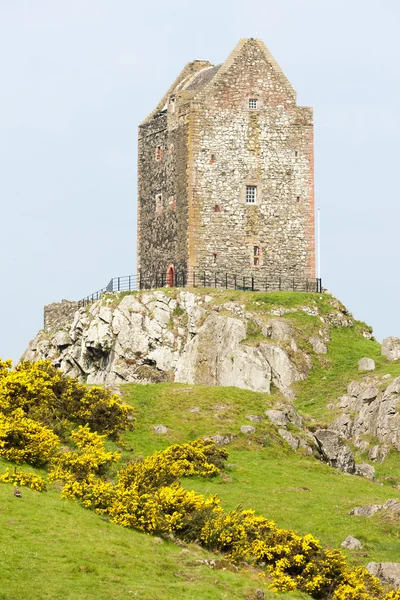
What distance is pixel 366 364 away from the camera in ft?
251

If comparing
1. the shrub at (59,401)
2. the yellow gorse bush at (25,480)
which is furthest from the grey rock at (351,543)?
the shrub at (59,401)

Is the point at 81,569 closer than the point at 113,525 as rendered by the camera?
Yes

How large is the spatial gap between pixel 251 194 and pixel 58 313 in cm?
1668

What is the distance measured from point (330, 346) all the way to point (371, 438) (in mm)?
12898

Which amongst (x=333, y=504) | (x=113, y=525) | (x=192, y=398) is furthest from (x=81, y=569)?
(x=192, y=398)

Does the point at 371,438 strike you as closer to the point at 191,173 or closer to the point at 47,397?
the point at 47,397

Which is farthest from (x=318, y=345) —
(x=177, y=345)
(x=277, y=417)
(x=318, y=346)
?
(x=277, y=417)

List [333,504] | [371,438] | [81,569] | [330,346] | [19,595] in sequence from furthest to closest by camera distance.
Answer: [330,346], [371,438], [333,504], [81,569], [19,595]

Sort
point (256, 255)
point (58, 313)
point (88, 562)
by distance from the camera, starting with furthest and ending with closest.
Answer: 1. point (58, 313)
2. point (256, 255)
3. point (88, 562)

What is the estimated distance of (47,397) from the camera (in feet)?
183

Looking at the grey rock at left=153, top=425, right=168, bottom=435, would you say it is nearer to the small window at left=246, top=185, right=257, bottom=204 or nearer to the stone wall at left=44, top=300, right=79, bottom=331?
the small window at left=246, top=185, right=257, bottom=204

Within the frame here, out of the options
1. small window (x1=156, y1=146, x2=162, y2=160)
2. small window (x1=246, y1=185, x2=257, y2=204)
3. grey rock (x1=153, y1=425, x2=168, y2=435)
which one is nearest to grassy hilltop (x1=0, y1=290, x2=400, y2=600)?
grey rock (x1=153, y1=425, x2=168, y2=435)

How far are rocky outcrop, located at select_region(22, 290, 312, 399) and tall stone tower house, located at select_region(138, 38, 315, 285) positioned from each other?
457 cm

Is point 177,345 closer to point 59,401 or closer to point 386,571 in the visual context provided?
point 59,401
